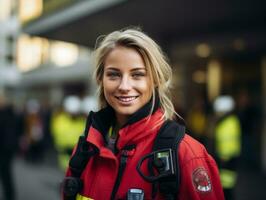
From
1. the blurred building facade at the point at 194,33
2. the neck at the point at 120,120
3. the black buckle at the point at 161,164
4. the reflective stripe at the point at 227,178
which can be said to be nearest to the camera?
the black buckle at the point at 161,164

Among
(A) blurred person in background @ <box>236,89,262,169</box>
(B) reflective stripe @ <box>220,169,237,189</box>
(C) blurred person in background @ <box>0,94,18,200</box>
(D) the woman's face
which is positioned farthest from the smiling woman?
(A) blurred person in background @ <box>236,89,262,169</box>

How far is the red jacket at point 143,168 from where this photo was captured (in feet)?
6.31

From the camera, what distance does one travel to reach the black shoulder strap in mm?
1884

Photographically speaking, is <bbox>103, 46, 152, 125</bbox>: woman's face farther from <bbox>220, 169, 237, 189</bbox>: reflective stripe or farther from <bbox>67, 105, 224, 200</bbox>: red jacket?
<bbox>220, 169, 237, 189</bbox>: reflective stripe

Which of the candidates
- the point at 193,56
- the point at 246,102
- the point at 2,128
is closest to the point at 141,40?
the point at 2,128

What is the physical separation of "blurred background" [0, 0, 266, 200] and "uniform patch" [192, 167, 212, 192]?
4.13 meters

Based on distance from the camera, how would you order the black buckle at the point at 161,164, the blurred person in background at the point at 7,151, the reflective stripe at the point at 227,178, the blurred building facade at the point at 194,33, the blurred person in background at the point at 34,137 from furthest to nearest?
the blurred person in background at the point at 34,137 < the blurred building facade at the point at 194,33 < the blurred person in background at the point at 7,151 < the reflective stripe at the point at 227,178 < the black buckle at the point at 161,164

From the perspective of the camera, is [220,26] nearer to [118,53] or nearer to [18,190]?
[18,190]

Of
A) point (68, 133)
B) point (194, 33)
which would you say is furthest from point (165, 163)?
point (194, 33)

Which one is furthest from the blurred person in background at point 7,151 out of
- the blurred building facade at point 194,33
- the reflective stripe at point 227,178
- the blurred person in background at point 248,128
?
the blurred person in background at point 248,128

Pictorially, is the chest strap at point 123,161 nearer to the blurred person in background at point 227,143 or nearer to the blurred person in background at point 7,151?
the blurred person in background at point 227,143

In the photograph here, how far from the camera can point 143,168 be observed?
1976 mm

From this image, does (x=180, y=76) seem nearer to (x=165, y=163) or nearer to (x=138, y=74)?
(x=138, y=74)

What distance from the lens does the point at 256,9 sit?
799 centimetres
